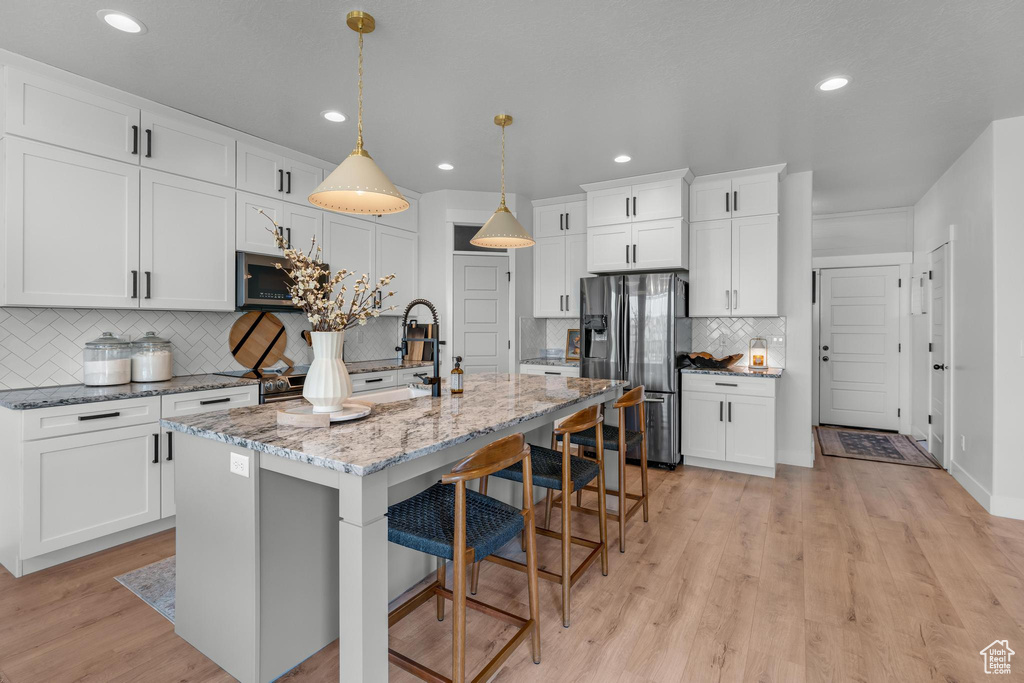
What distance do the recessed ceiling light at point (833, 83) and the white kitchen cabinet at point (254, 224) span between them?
11.9 feet

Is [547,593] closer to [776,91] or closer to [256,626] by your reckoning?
[256,626]

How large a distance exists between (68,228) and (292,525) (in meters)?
2.36

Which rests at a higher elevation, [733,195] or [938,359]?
[733,195]

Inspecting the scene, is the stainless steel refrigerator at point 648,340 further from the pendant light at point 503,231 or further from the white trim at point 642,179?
the pendant light at point 503,231

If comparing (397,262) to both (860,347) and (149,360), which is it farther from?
(860,347)

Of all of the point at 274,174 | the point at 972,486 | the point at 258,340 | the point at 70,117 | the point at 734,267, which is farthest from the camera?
the point at 734,267

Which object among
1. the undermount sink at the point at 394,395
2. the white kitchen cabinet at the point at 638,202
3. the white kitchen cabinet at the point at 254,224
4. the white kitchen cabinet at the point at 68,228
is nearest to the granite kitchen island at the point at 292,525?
the undermount sink at the point at 394,395

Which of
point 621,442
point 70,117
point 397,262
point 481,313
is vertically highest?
point 70,117

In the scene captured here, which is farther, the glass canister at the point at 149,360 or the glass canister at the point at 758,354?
the glass canister at the point at 758,354

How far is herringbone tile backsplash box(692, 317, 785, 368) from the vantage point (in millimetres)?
4547

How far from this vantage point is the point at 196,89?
288cm

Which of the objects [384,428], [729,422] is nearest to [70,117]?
[384,428]

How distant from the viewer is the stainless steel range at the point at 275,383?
331 centimetres

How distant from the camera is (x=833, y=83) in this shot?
2756mm
